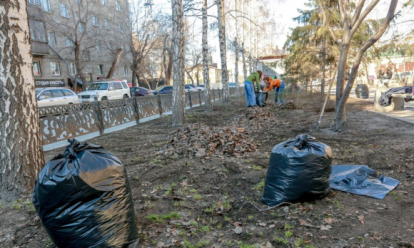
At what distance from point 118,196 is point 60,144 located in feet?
18.2

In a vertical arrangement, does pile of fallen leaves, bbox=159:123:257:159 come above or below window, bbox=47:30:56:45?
below

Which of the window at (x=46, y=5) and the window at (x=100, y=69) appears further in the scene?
the window at (x=100, y=69)

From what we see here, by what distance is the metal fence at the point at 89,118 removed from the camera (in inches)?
257

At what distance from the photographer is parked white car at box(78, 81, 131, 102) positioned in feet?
53.8

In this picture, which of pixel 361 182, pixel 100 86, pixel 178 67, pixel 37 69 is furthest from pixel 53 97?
pixel 37 69

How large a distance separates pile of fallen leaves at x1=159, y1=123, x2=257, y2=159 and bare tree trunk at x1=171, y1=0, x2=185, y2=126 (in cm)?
279

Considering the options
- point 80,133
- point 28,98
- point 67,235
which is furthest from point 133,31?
point 67,235

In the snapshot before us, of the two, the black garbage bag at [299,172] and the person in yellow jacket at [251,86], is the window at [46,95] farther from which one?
Answer: the black garbage bag at [299,172]

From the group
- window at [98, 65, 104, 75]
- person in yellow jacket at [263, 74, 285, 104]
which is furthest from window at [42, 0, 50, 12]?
person in yellow jacket at [263, 74, 285, 104]

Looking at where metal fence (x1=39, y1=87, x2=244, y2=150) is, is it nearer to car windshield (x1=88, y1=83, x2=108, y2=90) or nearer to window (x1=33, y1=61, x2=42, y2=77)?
car windshield (x1=88, y1=83, x2=108, y2=90)

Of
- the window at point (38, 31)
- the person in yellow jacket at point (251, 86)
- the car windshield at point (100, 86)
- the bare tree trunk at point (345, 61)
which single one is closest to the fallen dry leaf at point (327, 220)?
the bare tree trunk at point (345, 61)

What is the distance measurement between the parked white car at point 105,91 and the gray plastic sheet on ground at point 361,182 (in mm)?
15552

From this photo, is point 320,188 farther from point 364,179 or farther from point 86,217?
point 86,217

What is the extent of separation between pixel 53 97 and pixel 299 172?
551 inches
